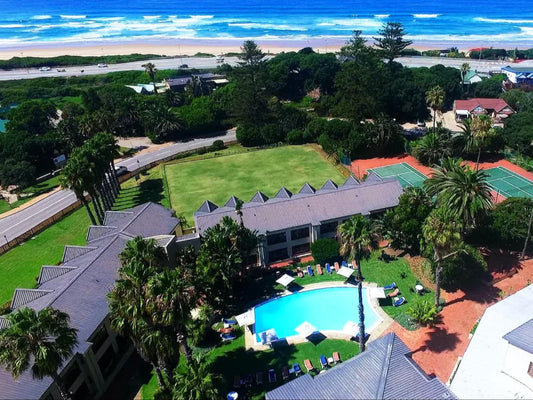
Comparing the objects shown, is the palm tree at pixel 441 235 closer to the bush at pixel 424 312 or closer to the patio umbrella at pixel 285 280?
the bush at pixel 424 312

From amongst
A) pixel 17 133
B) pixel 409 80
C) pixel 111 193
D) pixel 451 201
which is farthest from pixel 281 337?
pixel 409 80

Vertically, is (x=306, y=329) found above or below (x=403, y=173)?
below

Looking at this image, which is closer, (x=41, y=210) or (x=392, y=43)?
(x=41, y=210)

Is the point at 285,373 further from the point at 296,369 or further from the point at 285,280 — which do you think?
the point at 285,280

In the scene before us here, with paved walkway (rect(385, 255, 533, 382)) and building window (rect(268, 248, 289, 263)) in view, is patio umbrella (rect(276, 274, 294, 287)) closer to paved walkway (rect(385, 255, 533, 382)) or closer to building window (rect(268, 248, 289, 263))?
building window (rect(268, 248, 289, 263))

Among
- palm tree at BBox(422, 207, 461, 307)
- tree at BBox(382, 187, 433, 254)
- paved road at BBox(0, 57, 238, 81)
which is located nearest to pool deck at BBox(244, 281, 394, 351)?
palm tree at BBox(422, 207, 461, 307)

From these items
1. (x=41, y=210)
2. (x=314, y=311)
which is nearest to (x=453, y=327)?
(x=314, y=311)

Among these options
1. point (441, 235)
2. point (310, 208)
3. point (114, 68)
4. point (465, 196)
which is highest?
point (114, 68)
